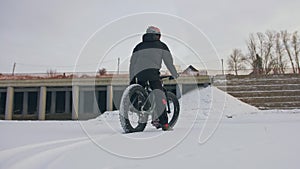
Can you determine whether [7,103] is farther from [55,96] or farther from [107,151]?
[107,151]

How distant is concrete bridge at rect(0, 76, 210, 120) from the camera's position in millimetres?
14641

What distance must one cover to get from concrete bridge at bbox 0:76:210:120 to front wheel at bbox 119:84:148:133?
10.4 metres

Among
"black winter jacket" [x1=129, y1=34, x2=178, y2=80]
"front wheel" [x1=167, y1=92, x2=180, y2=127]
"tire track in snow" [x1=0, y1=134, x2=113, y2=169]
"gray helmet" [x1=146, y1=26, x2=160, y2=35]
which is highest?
Result: "gray helmet" [x1=146, y1=26, x2=160, y2=35]

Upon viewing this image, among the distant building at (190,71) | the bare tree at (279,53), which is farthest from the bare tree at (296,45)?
the distant building at (190,71)

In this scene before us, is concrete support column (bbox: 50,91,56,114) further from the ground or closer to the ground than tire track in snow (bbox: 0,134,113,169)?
further from the ground

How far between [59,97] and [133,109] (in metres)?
15.7

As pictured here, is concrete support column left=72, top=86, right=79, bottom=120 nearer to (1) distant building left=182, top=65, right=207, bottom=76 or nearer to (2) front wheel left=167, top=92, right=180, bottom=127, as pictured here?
(1) distant building left=182, top=65, right=207, bottom=76

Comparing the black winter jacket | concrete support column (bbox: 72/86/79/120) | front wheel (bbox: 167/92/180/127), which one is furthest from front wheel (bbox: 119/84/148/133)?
concrete support column (bbox: 72/86/79/120)

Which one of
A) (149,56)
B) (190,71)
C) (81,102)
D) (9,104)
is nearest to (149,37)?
(149,56)

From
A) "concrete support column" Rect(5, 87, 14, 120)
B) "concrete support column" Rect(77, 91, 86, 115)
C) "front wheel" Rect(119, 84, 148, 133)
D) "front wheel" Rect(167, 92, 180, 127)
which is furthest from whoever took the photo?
"concrete support column" Rect(5, 87, 14, 120)

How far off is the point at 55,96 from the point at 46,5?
473 inches

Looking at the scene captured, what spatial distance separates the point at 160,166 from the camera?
136 cm

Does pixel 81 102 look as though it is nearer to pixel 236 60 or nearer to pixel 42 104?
pixel 42 104

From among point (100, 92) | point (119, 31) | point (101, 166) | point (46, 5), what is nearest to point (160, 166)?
point (101, 166)
